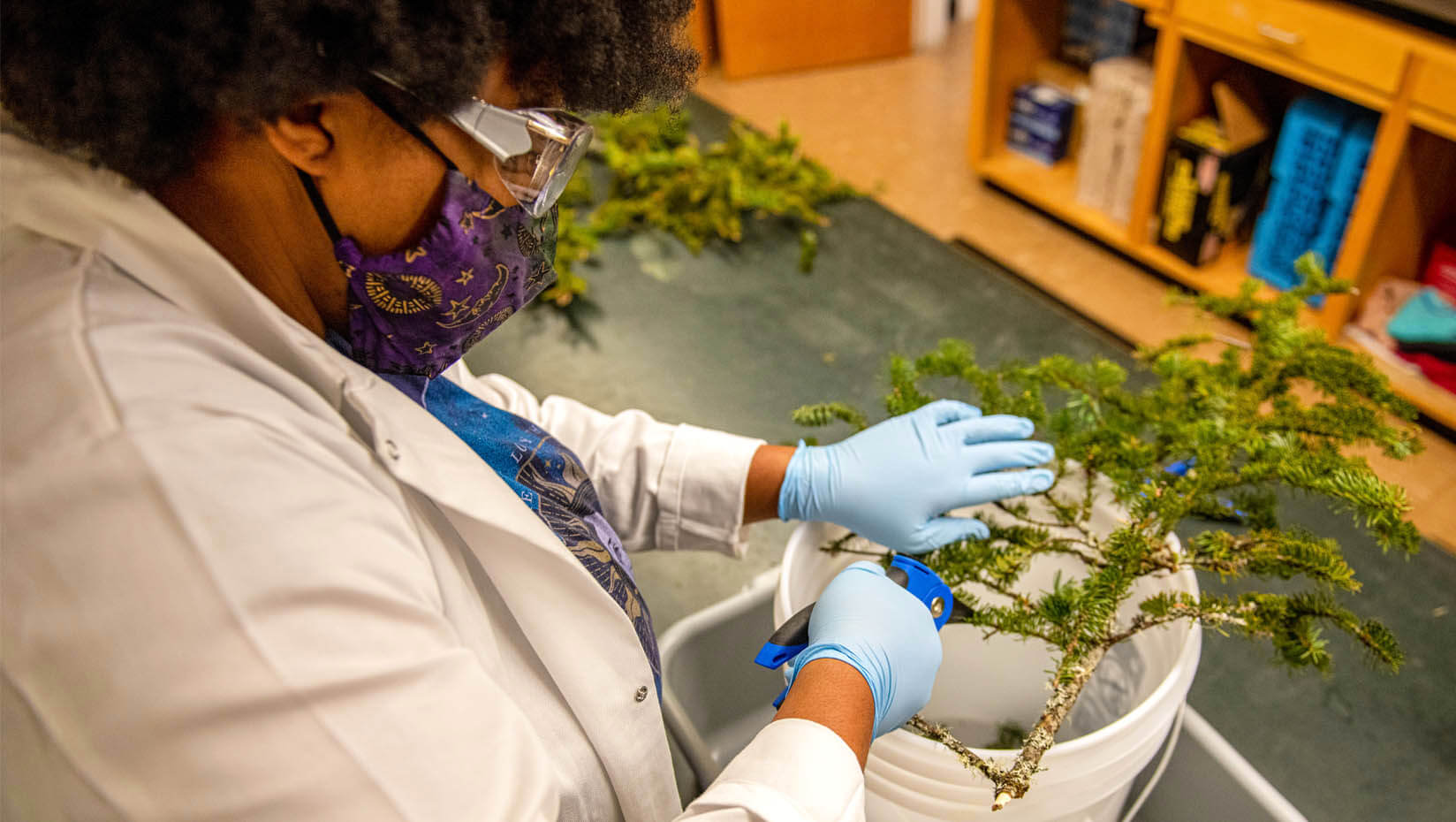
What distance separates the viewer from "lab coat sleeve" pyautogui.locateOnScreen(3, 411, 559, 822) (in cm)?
51

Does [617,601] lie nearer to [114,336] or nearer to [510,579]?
[510,579]

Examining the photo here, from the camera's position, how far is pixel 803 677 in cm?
84

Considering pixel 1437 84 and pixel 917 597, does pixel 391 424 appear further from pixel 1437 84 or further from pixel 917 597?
pixel 1437 84

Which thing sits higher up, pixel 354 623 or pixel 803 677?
pixel 354 623

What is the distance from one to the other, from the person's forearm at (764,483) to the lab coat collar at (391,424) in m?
0.32

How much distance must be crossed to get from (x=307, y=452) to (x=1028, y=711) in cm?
92

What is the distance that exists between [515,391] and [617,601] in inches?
13.1

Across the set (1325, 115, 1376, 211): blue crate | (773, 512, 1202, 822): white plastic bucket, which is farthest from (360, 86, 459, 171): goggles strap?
(1325, 115, 1376, 211): blue crate

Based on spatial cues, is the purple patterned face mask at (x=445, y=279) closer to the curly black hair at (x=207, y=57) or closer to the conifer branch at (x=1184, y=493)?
the curly black hair at (x=207, y=57)

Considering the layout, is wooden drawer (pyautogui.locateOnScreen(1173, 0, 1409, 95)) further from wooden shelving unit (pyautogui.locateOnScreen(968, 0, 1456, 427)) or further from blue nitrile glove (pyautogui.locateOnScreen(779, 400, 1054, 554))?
blue nitrile glove (pyautogui.locateOnScreen(779, 400, 1054, 554))

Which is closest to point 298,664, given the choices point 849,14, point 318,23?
point 318,23

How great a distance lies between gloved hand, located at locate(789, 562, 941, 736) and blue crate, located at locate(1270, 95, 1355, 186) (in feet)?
5.12

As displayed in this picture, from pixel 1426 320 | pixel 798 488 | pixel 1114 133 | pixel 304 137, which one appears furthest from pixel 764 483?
pixel 1114 133

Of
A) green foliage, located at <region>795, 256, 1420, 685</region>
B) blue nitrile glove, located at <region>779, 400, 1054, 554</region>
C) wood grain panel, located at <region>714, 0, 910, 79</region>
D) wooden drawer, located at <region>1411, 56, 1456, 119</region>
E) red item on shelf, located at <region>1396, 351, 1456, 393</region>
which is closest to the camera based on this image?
green foliage, located at <region>795, 256, 1420, 685</region>
